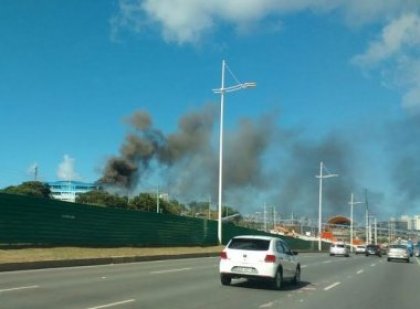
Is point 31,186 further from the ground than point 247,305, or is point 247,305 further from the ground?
point 31,186

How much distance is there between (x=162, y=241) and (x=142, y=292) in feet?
85.2

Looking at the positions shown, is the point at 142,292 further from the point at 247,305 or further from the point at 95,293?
the point at 247,305

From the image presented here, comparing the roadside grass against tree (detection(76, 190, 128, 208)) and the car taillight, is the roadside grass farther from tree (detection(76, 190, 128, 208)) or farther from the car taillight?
tree (detection(76, 190, 128, 208))

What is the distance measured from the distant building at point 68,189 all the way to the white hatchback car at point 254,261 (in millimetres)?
57106

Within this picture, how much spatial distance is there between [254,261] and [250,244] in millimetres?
687

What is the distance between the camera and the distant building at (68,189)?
78.8 m

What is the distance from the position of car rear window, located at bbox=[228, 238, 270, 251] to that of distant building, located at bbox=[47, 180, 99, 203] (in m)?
56.9

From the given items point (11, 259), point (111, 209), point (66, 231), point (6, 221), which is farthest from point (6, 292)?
point (111, 209)

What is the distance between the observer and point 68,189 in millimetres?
86125

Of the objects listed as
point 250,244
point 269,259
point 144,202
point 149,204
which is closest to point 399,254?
point 250,244

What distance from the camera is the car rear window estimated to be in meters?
18.0

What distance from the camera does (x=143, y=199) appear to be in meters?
82.1

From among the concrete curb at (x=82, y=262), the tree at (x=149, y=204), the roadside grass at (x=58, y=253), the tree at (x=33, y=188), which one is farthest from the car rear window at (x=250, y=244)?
the tree at (x=149, y=204)

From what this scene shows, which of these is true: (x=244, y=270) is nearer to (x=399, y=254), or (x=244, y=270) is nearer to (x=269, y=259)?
(x=269, y=259)
